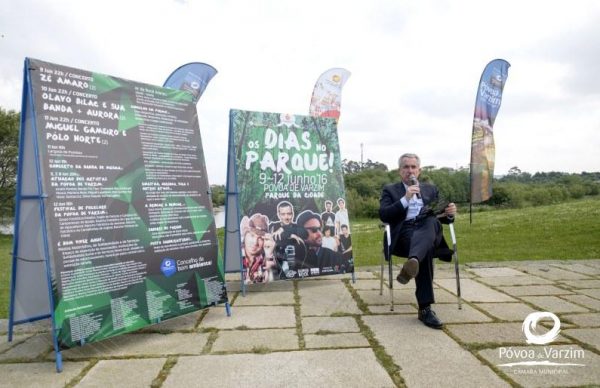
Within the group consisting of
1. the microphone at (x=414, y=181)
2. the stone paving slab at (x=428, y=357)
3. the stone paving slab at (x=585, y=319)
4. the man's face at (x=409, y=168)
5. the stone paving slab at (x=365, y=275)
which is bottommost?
the stone paving slab at (x=585, y=319)

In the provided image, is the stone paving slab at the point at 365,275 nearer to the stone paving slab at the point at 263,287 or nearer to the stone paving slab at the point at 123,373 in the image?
the stone paving slab at the point at 263,287

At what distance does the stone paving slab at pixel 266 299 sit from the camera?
3.68 metres

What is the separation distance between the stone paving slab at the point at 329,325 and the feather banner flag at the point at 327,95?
429 cm

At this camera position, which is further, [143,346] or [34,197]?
[143,346]

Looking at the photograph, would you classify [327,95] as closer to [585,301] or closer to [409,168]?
[409,168]

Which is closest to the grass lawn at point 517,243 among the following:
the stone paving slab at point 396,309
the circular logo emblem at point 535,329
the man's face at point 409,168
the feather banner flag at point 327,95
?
the man's face at point 409,168

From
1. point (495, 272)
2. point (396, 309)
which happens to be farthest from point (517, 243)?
point (396, 309)

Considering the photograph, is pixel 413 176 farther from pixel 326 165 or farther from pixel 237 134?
pixel 237 134

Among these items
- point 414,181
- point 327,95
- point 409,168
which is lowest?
point 414,181

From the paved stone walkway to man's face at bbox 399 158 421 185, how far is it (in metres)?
1.19

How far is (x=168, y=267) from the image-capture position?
294 centimetres

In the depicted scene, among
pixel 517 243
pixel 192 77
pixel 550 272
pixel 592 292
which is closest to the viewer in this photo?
pixel 592 292

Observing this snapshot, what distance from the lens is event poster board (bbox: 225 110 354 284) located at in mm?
4035

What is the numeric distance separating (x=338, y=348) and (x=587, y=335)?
5.71 ft
